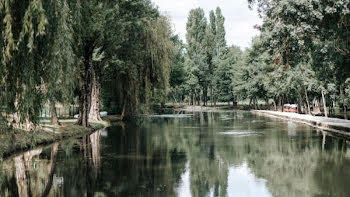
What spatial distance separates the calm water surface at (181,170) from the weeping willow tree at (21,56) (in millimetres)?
1599

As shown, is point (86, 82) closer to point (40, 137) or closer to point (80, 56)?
point (80, 56)

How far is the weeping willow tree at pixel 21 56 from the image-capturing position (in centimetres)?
905

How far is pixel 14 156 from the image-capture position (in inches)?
773

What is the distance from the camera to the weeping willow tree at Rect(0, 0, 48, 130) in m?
9.05

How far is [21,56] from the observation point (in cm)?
1001

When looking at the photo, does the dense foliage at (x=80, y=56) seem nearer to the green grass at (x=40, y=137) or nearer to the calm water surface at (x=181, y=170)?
the green grass at (x=40, y=137)

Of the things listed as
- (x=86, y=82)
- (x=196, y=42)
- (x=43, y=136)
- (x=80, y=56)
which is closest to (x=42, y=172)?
(x=43, y=136)

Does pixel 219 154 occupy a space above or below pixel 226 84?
below

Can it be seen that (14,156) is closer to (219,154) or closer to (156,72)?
(219,154)

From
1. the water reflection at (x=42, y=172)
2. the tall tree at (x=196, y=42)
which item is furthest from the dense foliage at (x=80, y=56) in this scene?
the tall tree at (x=196, y=42)

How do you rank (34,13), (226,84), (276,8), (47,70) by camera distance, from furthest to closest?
(226,84) < (276,8) < (47,70) < (34,13)

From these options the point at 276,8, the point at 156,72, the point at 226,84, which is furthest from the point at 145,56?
the point at 226,84

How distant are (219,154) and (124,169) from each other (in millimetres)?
5417

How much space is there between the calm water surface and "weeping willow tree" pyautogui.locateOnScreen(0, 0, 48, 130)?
1.60m
